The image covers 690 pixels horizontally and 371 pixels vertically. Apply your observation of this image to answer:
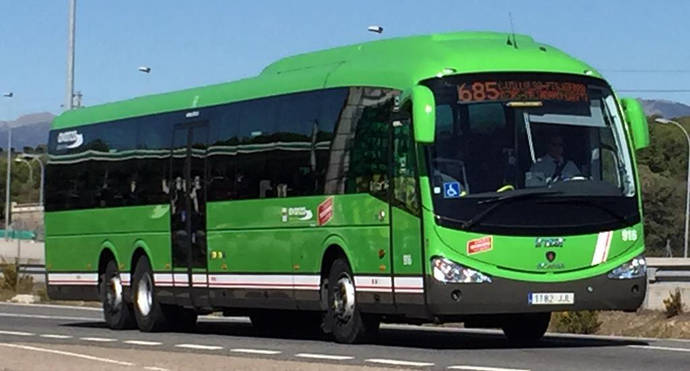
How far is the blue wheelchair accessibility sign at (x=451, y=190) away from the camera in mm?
19078

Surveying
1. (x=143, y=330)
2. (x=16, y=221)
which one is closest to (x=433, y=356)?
(x=143, y=330)

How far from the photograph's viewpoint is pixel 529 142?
1928 centimetres

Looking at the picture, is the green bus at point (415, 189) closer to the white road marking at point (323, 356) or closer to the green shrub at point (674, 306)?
the white road marking at point (323, 356)

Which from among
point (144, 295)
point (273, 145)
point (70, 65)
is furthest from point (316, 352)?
point (70, 65)

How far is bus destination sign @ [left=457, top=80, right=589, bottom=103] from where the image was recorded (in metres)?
19.4

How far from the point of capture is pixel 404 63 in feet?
66.2

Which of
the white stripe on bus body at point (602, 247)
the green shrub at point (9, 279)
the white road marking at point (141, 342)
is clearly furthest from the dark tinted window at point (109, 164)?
the green shrub at point (9, 279)

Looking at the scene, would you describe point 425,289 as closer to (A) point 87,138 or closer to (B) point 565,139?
(B) point 565,139

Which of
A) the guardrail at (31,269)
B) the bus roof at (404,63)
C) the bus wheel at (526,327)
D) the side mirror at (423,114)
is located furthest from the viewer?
the guardrail at (31,269)

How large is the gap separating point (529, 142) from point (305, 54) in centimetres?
520

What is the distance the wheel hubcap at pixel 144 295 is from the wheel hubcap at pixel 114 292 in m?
0.68

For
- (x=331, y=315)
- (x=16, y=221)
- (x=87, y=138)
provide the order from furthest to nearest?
(x=16, y=221)
(x=87, y=138)
(x=331, y=315)

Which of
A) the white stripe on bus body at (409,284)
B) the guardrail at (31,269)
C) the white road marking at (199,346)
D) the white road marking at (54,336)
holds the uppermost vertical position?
the guardrail at (31,269)

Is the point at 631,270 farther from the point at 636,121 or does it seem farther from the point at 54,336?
the point at 54,336
